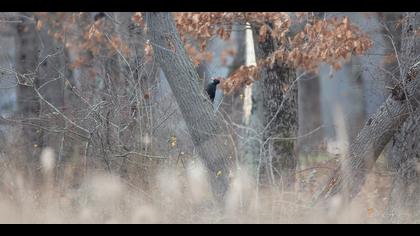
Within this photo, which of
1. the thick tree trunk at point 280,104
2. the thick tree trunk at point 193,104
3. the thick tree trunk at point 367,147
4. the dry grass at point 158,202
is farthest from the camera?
the thick tree trunk at point 280,104

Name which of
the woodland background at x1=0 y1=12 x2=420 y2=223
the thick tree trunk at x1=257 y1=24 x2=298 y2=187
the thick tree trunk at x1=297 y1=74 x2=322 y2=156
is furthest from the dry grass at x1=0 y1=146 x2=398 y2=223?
the thick tree trunk at x1=297 y1=74 x2=322 y2=156

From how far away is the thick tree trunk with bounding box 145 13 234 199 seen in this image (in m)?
10.1

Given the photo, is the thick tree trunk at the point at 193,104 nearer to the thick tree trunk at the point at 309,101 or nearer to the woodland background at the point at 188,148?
the woodland background at the point at 188,148

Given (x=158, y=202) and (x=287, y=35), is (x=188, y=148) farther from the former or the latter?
(x=287, y=35)

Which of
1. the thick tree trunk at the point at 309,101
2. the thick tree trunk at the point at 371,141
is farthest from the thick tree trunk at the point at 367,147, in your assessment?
the thick tree trunk at the point at 309,101

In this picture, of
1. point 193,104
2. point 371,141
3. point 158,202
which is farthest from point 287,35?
point 158,202

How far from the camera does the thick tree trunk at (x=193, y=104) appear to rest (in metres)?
10.1

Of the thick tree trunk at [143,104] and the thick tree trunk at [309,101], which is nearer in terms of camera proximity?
the thick tree trunk at [143,104]

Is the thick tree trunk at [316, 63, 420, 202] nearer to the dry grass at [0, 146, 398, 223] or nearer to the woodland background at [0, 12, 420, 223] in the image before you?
the woodland background at [0, 12, 420, 223]
